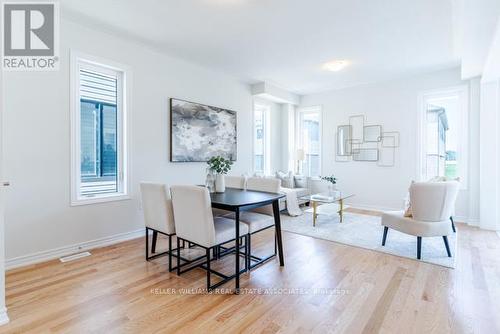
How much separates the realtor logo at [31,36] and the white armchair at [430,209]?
14.0 feet

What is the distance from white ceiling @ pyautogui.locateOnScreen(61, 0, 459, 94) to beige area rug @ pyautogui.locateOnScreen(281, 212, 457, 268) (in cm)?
267

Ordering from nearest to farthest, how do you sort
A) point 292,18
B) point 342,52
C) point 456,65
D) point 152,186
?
point 152,186 → point 292,18 → point 342,52 → point 456,65

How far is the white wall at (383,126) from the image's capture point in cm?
505

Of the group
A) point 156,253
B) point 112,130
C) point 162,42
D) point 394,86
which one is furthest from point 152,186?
point 394,86

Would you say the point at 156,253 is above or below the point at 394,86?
below

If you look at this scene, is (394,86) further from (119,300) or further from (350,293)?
(119,300)

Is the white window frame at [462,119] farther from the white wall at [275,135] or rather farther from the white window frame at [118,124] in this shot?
the white window frame at [118,124]

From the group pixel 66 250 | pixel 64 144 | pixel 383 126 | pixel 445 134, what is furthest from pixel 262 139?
pixel 66 250

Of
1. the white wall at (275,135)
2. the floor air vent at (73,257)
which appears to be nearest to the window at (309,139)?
the white wall at (275,135)

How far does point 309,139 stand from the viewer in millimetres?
6727

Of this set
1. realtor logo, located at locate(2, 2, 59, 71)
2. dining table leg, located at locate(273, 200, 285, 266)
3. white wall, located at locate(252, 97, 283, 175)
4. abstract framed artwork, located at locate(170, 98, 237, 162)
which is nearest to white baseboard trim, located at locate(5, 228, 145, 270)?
abstract framed artwork, located at locate(170, 98, 237, 162)

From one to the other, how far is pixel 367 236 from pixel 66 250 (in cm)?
385

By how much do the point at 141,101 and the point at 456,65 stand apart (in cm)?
516

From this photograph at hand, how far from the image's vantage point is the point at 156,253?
10.2 feet
